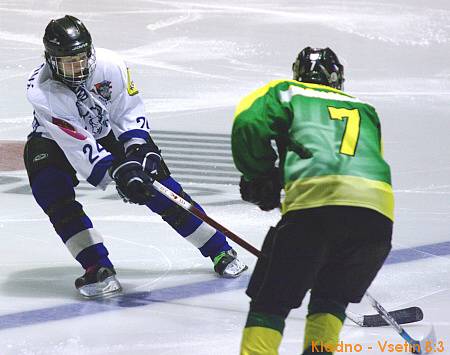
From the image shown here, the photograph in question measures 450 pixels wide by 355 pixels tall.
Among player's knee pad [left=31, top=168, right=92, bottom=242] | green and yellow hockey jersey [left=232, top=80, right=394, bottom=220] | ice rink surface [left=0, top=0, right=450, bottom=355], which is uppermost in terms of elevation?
green and yellow hockey jersey [left=232, top=80, right=394, bottom=220]

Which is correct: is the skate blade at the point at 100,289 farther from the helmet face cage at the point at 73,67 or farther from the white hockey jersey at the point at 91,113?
the helmet face cage at the point at 73,67

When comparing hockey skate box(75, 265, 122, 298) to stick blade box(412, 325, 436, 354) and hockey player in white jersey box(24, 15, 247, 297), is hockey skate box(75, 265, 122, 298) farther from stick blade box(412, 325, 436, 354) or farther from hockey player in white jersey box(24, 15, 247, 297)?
stick blade box(412, 325, 436, 354)

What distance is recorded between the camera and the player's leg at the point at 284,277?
2.79m

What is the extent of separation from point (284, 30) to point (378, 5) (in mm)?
1032

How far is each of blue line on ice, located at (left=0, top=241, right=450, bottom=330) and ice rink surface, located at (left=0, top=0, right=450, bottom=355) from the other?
0.01 m

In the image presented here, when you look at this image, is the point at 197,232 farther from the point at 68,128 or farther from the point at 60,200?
the point at 68,128

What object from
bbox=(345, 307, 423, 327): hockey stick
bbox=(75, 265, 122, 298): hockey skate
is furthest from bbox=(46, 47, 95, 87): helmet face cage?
bbox=(345, 307, 423, 327): hockey stick

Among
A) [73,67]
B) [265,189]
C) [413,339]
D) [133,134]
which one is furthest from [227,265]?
[265,189]

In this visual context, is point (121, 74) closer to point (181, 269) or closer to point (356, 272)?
point (181, 269)

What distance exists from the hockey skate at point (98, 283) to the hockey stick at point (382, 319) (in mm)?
914

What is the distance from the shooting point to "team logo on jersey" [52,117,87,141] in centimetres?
402

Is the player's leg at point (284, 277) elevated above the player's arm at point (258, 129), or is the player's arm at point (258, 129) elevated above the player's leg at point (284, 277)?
the player's arm at point (258, 129)

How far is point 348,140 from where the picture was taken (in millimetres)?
2861

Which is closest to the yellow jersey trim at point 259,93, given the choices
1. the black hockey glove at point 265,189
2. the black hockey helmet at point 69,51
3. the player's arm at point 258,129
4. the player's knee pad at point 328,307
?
the player's arm at point 258,129
